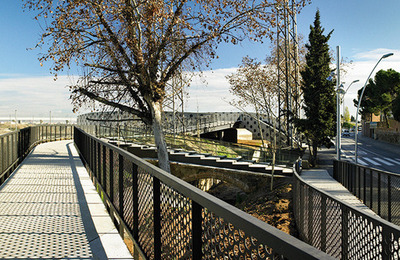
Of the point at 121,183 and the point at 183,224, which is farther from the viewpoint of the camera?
the point at 121,183

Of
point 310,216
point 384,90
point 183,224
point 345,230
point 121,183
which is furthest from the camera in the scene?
point 384,90

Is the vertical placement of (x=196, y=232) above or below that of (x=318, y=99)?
below

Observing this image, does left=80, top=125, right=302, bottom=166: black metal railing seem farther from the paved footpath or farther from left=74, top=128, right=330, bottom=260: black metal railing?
left=74, top=128, right=330, bottom=260: black metal railing

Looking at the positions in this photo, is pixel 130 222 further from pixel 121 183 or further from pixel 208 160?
pixel 208 160

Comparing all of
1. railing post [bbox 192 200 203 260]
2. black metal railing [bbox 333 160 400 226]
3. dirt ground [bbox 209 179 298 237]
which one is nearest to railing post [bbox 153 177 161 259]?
railing post [bbox 192 200 203 260]

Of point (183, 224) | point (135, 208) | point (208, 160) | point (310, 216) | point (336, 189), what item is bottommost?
point (336, 189)

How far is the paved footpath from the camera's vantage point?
4.88 m

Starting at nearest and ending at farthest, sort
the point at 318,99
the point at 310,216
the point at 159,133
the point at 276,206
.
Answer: the point at 310,216 < the point at 276,206 < the point at 159,133 < the point at 318,99

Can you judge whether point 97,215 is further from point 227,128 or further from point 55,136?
point 227,128

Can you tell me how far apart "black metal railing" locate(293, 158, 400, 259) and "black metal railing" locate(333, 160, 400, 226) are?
316 centimetres

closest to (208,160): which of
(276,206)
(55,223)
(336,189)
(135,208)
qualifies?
(276,206)

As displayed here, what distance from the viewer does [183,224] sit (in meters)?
2.98

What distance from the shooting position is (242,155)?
88.7 feet

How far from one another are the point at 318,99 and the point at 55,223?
3193 centimetres
